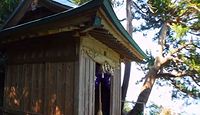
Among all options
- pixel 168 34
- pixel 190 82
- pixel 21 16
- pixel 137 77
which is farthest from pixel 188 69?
pixel 21 16

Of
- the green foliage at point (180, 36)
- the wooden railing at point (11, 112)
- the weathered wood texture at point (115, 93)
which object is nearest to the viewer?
the wooden railing at point (11, 112)

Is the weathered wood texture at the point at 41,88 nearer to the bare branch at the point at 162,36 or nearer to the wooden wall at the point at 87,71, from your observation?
the wooden wall at the point at 87,71

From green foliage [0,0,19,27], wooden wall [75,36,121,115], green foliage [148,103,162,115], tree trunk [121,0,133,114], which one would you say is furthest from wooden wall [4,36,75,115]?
green foliage [148,103,162,115]

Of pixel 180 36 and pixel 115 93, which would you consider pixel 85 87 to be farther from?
pixel 180 36

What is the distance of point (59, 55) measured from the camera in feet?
17.5

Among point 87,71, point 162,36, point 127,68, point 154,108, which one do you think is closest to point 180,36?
point 162,36

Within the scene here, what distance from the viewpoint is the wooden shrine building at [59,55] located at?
179 inches

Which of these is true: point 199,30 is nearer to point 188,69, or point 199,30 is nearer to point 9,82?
point 188,69

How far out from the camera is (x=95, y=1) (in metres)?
4.05

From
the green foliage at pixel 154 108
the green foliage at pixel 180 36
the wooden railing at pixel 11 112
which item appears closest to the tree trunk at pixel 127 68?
the green foliage at pixel 180 36

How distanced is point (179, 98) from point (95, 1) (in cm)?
1003

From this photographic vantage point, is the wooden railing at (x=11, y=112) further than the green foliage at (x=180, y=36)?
No

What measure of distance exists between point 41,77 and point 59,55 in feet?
2.04

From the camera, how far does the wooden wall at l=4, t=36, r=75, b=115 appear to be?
5.12 meters
